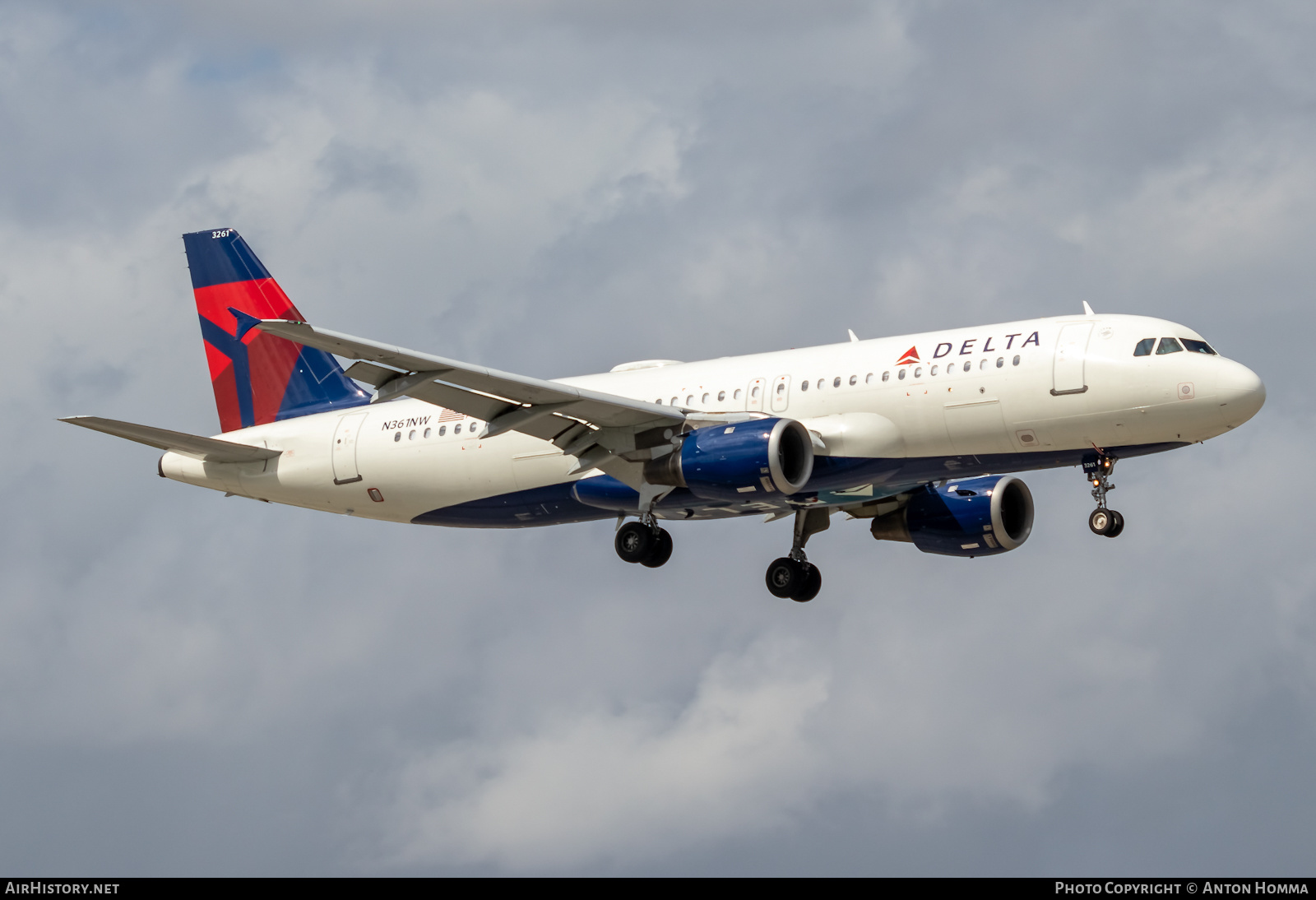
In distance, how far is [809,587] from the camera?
47812mm

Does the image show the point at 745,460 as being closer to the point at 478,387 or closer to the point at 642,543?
the point at 642,543

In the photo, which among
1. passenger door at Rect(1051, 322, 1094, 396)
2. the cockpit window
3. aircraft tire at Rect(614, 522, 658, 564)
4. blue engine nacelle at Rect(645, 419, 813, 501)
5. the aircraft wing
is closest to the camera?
the aircraft wing

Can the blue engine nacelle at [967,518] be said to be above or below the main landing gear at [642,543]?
above

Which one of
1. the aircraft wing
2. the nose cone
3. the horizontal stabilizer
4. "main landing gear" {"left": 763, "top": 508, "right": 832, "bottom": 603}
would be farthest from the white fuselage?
"main landing gear" {"left": 763, "top": 508, "right": 832, "bottom": 603}

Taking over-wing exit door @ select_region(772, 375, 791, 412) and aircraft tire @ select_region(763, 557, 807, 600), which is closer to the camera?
over-wing exit door @ select_region(772, 375, 791, 412)

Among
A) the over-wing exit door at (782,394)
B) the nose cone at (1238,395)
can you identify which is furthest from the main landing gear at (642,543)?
the nose cone at (1238,395)

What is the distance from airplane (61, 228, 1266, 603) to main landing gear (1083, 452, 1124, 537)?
0.06 metres

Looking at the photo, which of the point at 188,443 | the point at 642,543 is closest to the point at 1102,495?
the point at 642,543

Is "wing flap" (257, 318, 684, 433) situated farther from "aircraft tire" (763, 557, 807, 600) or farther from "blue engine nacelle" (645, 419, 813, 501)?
"aircraft tire" (763, 557, 807, 600)

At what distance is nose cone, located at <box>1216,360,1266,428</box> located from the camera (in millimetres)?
37875

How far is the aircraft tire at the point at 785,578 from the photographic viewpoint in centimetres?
4778

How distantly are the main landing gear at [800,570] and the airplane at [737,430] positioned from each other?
0.17ft

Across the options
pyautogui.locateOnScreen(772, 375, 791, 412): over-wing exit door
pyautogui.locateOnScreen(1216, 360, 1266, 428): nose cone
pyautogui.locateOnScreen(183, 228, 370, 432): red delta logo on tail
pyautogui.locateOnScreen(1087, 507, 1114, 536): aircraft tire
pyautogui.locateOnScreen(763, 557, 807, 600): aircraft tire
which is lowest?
pyautogui.locateOnScreen(1087, 507, 1114, 536): aircraft tire

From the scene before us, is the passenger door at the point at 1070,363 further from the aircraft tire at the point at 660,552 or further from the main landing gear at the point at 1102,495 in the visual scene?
the aircraft tire at the point at 660,552
